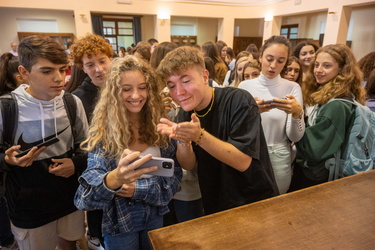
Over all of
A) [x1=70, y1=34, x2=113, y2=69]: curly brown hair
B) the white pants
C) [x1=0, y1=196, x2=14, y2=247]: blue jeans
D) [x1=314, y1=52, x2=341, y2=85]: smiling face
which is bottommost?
[x1=0, y1=196, x2=14, y2=247]: blue jeans

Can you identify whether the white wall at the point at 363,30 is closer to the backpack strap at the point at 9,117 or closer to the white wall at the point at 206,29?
the white wall at the point at 206,29

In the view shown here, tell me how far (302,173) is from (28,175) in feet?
6.32

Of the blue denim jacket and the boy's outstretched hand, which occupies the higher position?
the boy's outstretched hand

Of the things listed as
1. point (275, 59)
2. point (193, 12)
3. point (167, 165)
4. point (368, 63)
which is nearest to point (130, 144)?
point (167, 165)

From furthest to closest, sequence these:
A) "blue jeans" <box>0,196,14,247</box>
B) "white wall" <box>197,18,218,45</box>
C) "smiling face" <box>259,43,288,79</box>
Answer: "white wall" <box>197,18,218,45</box>, "blue jeans" <box>0,196,14,247</box>, "smiling face" <box>259,43,288,79</box>

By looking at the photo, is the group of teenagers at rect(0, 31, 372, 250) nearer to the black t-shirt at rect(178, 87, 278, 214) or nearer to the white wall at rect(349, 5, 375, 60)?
the black t-shirt at rect(178, 87, 278, 214)

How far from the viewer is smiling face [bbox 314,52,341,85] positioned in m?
1.78

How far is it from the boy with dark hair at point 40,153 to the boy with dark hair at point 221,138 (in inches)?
26.0

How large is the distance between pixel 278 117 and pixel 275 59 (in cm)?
45

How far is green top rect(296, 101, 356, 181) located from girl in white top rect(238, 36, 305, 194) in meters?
0.09

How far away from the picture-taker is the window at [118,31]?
11.9 m

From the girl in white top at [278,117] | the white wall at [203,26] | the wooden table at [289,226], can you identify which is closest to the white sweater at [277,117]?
the girl in white top at [278,117]

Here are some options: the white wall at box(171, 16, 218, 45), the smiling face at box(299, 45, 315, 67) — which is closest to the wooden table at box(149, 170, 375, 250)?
the smiling face at box(299, 45, 315, 67)

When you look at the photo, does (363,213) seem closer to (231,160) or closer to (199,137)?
(231,160)
